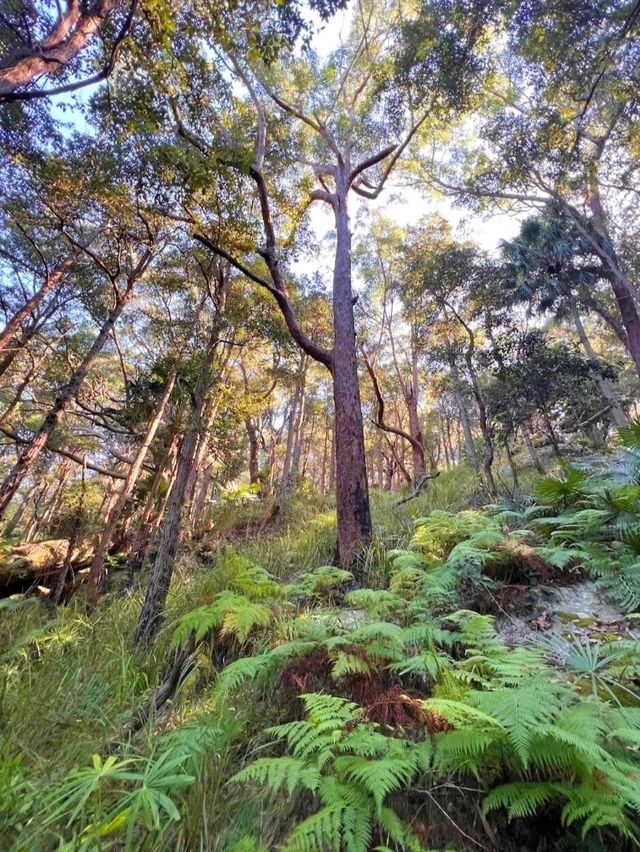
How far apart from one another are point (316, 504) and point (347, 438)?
513 cm

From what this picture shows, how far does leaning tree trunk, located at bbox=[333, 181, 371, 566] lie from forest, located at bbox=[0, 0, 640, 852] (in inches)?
1.7

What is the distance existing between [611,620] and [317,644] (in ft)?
6.43

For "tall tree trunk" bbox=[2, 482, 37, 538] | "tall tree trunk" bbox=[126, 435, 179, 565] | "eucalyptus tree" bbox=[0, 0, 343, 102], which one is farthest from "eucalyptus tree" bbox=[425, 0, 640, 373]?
"tall tree trunk" bbox=[2, 482, 37, 538]

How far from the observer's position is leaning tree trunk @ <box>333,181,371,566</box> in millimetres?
4496

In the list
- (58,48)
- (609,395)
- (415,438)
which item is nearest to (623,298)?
(609,395)

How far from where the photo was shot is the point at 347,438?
491 cm

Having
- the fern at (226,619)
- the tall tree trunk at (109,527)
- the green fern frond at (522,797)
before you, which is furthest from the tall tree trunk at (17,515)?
the green fern frond at (522,797)

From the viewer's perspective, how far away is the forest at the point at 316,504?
1306 mm

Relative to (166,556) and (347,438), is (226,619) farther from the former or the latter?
(347,438)

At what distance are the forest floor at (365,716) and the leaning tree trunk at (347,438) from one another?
2.25 ft

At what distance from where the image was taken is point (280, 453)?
74.0 feet

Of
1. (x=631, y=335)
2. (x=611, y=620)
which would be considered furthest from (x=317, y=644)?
(x=631, y=335)

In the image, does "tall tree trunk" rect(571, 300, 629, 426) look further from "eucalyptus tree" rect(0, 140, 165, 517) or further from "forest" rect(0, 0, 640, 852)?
"eucalyptus tree" rect(0, 140, 165, 517)

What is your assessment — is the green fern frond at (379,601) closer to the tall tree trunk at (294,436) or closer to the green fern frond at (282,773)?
the green fern frond at (282,773)
